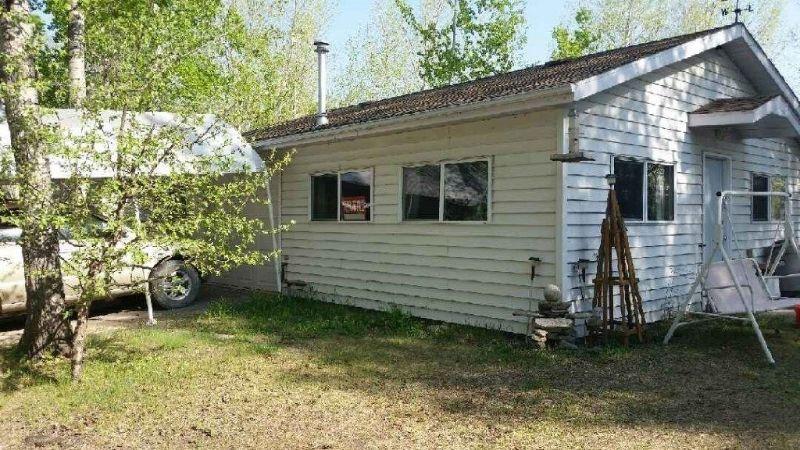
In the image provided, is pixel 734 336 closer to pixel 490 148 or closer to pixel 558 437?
pixel 490 148

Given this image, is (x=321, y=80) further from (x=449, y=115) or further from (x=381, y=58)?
(x=381, y=58)

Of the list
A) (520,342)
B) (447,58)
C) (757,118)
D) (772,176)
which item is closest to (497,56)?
(447,58)

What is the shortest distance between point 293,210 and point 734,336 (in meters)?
7.11

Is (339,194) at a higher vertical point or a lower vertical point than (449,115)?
lower

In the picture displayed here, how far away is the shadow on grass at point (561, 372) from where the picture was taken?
187 inches

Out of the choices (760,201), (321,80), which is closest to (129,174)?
(321,80)

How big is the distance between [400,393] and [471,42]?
82.8ft

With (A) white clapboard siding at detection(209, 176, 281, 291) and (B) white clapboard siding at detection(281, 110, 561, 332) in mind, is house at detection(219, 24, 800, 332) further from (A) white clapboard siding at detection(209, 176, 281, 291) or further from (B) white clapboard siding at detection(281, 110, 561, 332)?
(A) white clapboard siding at detection(209, 176, 281, 291)

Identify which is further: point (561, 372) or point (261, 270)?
point (261, 270)

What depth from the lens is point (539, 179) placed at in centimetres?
703

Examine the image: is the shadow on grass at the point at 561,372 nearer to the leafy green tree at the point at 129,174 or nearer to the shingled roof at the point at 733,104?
the leafy green tree at the point at 129,174

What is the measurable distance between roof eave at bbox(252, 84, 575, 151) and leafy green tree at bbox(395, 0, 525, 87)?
61.8ft

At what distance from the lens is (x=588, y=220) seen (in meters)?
7.13

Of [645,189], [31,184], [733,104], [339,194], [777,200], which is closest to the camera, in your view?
[31,184]
